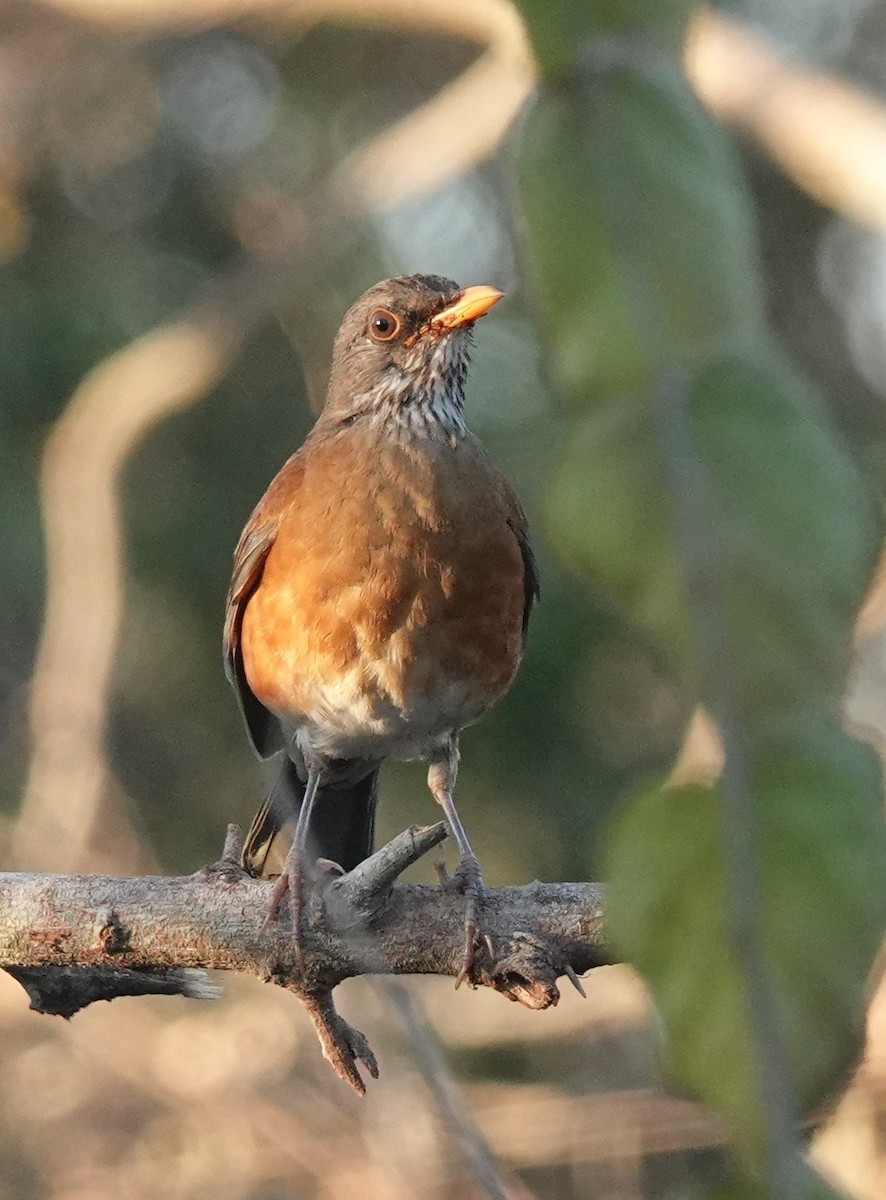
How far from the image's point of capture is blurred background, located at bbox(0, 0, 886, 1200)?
7.07m

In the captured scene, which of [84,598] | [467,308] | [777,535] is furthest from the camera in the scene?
[84,598]

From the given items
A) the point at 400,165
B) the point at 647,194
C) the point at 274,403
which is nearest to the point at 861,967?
the point at 647,194

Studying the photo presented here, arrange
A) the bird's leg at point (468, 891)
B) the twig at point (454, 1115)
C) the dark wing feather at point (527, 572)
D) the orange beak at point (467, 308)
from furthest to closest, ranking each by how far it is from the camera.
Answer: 1. the dark wing feather at point (527, 572)
2. the orange beak at point (467, 308)
3. the bird's leg at point (468, 891)
4. the twig at point (454, 1115)

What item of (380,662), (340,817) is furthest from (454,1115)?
(340,817)

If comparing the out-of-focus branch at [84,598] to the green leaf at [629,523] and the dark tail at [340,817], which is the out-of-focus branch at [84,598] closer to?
the dark tail at [340,817]

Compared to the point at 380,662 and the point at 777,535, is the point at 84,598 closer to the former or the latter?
the point at 380,662

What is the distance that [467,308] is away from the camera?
4.24 m

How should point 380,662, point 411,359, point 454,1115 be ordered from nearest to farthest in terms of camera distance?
point 454,1115 → point 380,662 → point 411,359

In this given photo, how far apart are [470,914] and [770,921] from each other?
3.29 meters

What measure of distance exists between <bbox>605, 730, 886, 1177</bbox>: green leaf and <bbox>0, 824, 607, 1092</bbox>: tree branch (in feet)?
9.72

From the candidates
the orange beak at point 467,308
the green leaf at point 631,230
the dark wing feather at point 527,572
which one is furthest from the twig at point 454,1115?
the dark wing feather at point 527,572

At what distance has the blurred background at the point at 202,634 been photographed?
23.2 feet

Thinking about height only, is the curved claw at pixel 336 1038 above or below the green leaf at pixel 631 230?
below

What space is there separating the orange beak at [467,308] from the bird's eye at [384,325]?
14 cm
